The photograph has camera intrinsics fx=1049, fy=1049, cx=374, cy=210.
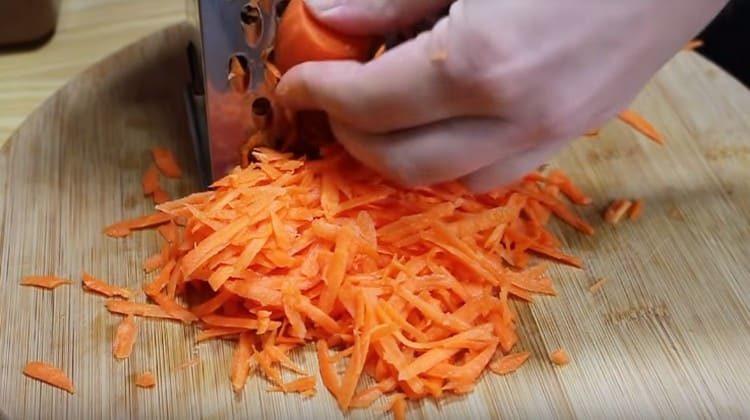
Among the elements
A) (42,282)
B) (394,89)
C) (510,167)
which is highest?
(394,89)

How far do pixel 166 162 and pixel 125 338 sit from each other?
1.06ft

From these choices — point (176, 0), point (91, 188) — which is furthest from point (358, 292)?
point (176, 0)

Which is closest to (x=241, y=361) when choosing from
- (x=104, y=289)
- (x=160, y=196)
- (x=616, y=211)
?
(x=104, y=289)

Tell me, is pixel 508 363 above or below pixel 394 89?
below

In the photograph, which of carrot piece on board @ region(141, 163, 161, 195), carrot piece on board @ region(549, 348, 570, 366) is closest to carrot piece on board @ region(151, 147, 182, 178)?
carrot piece on board @ region(141, 163, 161, 195)

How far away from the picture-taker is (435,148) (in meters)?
1.12

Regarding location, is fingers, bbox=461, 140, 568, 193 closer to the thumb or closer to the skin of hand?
the skin of hand

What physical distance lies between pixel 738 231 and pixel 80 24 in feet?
3.78

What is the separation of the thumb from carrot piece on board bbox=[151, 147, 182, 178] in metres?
0.36

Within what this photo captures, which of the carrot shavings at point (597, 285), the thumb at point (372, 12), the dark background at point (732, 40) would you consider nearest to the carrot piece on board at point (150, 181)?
the thumb at point (372, 12)

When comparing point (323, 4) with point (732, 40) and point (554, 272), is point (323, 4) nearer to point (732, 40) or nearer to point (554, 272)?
point (554, 272)

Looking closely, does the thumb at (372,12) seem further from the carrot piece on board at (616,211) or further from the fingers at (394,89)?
the carrot piece on board at (616,211)

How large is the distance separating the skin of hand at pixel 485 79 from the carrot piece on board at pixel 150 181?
284 millimetres

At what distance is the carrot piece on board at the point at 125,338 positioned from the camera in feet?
3.84
